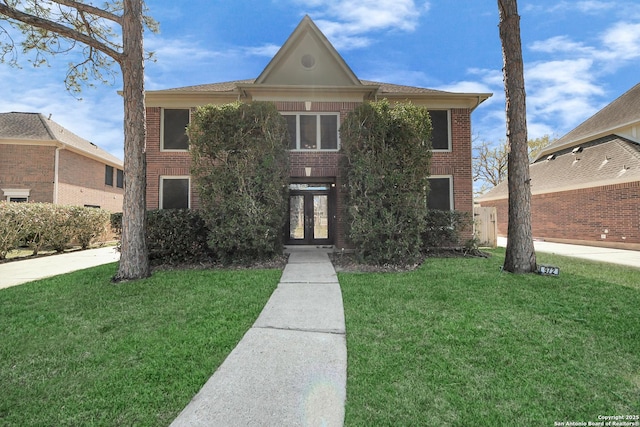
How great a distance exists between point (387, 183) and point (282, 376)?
17.6ft

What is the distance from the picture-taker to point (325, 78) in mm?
10820

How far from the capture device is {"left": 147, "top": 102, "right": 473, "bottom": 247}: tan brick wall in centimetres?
1041

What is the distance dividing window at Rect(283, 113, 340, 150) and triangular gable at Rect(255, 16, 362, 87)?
1.21 meters

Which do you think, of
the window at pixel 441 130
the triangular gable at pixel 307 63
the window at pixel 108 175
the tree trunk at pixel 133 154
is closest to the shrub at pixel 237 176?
the tree trunk at pixel 133 154

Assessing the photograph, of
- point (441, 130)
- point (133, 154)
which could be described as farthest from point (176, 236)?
point (441, 130)

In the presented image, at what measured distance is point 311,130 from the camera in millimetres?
10555

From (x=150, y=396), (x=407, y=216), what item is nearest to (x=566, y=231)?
(x=407, y=216)

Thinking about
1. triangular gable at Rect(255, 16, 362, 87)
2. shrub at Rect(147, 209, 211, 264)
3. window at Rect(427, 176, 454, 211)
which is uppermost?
triangular gable at Rect(255, 16, 362, 87)

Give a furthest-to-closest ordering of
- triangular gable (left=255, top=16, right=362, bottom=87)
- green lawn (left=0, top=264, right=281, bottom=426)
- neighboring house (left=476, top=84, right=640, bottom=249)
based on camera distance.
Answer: neighboring house (left=476, top=84, right=640, bottom=249)
triangular gable (left=255, top=16, right=362, bottom=87)
green lawn (left=0, top=264, right=281, bottom=426)

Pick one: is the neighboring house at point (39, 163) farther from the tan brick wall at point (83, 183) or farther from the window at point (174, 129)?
the window at point (174, 129)

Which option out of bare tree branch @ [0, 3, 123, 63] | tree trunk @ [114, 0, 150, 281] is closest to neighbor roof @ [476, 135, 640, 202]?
tree trunk @ [114, 0, 150, 281]

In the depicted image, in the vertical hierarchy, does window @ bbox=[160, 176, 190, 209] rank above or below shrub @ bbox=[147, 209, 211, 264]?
above

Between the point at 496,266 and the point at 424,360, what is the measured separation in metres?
5.45

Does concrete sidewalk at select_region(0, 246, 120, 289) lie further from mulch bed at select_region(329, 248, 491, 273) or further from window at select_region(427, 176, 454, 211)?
window at select_region(427, 176, 454, 211)
